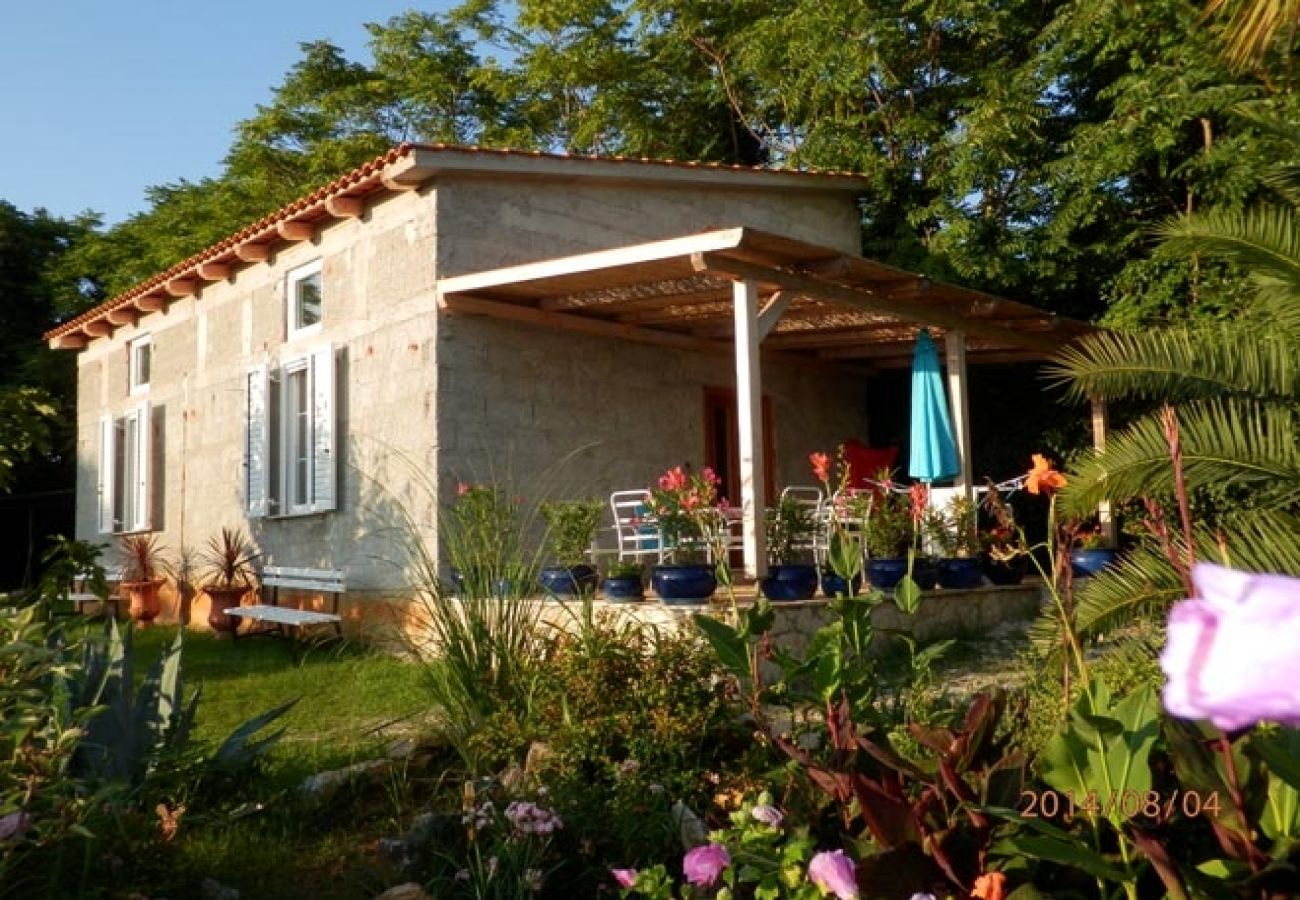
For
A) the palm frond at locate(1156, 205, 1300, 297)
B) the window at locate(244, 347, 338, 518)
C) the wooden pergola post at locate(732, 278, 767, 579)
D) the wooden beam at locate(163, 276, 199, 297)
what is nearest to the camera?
the palm frond at locate(1156, 205, 1300, 297)

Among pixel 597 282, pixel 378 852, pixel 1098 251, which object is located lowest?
pixel 378 852

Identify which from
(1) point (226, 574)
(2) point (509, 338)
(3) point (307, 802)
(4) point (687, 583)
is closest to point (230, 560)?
(1) point (226, 574)

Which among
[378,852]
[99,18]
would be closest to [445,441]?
[99,18]

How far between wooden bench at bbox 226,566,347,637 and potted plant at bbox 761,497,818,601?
12.6ft

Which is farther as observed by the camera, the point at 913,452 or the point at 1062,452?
the point at 1062,452

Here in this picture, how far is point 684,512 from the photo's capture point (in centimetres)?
740

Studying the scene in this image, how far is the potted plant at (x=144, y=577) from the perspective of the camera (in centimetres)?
1384

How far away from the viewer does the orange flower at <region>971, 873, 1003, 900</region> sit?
2.18 m

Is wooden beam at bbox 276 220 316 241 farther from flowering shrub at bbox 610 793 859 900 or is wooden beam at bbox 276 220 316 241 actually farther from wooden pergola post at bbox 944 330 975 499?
flowering shrub at bbox 610 793 859 900

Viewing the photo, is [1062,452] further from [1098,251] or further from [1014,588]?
[1014,588]

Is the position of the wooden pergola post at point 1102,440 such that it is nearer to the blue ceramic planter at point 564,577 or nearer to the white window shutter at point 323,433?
the blue ceramic planter at point 564,577

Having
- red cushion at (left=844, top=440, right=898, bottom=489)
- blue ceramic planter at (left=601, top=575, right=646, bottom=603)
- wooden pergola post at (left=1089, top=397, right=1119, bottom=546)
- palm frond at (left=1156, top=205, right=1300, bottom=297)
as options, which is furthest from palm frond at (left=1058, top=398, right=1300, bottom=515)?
red cushion at (left=844, top=440, right=898, bottom=489)

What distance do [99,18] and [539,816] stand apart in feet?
19.8

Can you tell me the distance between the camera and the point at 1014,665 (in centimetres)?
683
